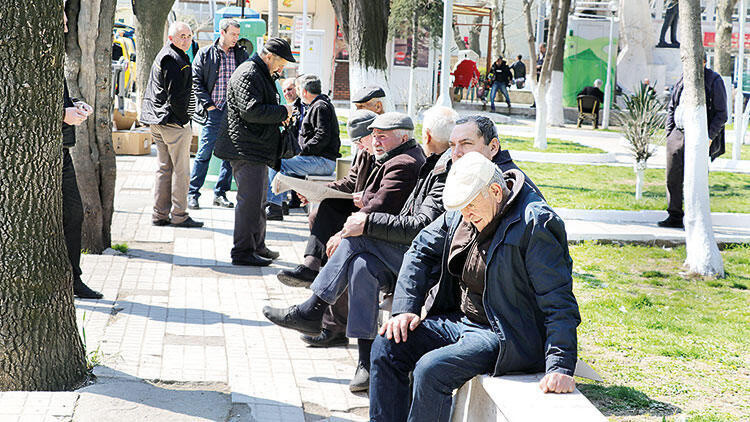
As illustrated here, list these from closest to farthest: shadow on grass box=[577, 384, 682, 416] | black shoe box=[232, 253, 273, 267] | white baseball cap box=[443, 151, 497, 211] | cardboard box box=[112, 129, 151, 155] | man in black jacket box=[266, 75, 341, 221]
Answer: white baseball cap box=[443, 151, 497, 211] → shadow on grass box=[577, 384, 682, 416] → black shoe box=[232, 253, 273, 267] → man in black jacket box=[266, 75, 341, 221] → cardboard box box=[112, 129, 151, 155]

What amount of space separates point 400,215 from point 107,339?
1949 mm

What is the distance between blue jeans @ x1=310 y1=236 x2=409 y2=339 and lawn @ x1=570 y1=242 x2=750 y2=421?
3.99 ft

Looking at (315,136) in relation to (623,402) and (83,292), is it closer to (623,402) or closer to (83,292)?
(83,292)

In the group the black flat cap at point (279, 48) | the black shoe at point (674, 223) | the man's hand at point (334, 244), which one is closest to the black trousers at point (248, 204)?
the black flat cap at point (279, 48)

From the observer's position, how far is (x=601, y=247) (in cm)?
952

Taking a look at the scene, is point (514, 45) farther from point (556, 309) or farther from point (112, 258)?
point (556, 309)

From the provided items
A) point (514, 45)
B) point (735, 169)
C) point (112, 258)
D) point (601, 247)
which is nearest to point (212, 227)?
point (112, 258)

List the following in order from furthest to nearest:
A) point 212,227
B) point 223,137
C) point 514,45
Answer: point 514,45 < point 212,227 < point 223,137

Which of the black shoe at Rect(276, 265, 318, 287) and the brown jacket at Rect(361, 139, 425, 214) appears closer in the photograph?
the brown jacket at Rect(361, 139, 425, 214)

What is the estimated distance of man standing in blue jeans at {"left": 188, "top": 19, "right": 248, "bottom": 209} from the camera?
10133mm

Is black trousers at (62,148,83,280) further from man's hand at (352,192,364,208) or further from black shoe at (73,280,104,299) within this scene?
man's hand at (352,192,364,208)

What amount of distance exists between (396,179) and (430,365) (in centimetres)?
176

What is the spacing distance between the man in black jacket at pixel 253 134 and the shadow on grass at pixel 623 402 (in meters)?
3.59

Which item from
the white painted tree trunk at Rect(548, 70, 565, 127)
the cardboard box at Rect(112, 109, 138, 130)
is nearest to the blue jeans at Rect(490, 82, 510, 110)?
the white painted tree trunk at Rect(548, 70, 565, 127)
